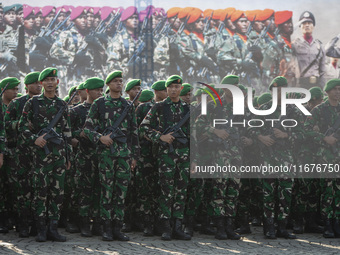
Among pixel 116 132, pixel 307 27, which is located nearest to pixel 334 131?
pixel 116 132

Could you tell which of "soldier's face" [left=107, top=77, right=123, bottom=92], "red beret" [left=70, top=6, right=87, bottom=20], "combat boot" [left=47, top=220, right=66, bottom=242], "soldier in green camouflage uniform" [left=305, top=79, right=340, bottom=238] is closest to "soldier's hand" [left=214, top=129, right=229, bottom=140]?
"soldier in green camouflage uniform" [left=305, top=79, right=340, bottom=238]

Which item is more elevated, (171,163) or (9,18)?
(9,18)

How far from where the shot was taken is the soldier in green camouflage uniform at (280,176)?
269 inches

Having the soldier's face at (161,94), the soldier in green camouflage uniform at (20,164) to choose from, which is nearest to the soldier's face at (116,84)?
the soldier's face at (161,94)

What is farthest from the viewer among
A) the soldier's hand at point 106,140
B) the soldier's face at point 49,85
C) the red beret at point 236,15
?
the red beret at point 236,15

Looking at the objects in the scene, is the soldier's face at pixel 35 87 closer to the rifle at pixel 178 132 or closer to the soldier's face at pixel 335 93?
the rifle at pixel 178 132

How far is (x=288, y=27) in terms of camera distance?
3142cm

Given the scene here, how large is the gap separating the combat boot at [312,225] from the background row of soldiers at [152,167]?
0.01 metres

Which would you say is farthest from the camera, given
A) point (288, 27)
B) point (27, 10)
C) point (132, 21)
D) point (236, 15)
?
point (236, 15)

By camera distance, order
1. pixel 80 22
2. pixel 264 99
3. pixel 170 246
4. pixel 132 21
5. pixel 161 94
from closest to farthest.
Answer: pixel 170 246, pixel 161 94, pixel 264 99, pixel 132 21, pixel 80 22

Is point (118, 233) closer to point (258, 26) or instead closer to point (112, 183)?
point (112, 183)

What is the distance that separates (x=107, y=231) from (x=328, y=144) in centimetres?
283

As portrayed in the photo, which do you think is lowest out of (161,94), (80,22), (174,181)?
(174,181)

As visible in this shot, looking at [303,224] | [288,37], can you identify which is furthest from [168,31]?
[303,224]
